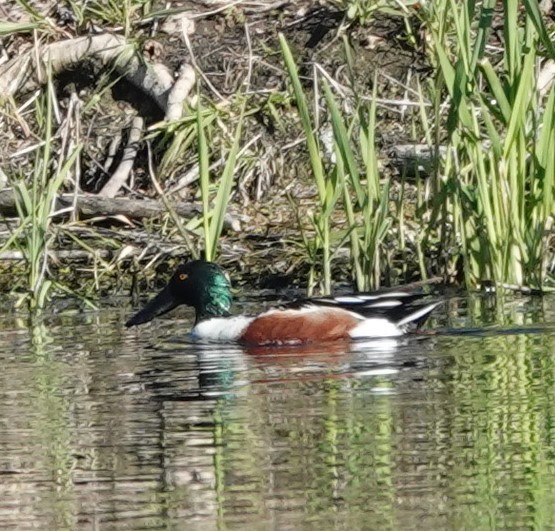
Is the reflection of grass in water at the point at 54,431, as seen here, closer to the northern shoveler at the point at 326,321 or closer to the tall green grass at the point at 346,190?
the northern shoveler at the point at 326,321

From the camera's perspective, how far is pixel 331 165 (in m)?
11.2

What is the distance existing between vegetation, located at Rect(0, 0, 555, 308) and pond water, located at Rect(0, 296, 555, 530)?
81 cm

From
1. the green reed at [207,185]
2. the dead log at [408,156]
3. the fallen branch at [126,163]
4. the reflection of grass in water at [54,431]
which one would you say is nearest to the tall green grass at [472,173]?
the green reed at [207,185]

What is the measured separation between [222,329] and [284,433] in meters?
3.37

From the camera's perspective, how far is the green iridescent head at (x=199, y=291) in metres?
9.40

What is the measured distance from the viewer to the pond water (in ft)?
14.7

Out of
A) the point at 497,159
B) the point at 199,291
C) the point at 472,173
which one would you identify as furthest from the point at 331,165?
the point at 497,159

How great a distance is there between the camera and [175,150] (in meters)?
11.9

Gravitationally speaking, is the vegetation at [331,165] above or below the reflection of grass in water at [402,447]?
above

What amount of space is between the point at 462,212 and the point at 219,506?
4.90 metres

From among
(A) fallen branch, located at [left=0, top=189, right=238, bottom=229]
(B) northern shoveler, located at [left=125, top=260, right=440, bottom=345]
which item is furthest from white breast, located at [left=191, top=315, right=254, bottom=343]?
(A) fallen branch, located at [left=0, top=189, right=238, bottom=229]

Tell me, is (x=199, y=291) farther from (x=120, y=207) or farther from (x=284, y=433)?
(x=284, y=433)

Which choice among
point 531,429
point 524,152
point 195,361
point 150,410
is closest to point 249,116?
point 524,152

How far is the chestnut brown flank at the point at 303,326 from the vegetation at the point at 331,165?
1.81ft
